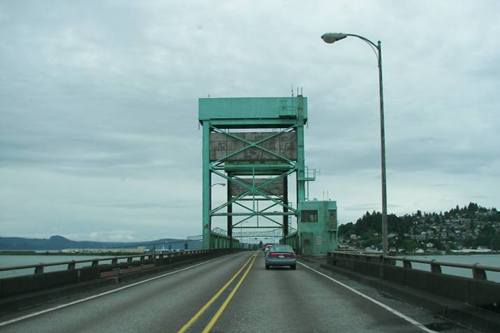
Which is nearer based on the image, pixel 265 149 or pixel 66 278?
pixel 66 278

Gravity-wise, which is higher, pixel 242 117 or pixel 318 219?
pixel 242 117

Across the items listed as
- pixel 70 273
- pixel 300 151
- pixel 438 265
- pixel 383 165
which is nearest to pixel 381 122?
pixel 383 165

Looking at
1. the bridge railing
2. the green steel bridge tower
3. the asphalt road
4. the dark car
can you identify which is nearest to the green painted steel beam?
the green steel bridge tower

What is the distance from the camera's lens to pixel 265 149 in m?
71.8

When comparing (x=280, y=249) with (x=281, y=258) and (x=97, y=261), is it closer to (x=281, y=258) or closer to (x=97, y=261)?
(x=281, y=258)

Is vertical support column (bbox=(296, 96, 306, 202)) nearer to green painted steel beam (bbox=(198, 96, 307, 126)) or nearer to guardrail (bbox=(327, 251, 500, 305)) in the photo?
green painted steel beam (bbox=(198, 96, 307, 126))

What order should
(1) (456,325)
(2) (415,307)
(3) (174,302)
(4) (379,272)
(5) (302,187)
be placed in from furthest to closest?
(5) (302,187) → (4) (379,272) → (3) (174,302) → (2) (415,307) → (1) (456,325)

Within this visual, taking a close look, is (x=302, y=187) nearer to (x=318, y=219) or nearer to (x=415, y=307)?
(x=318, y=219)

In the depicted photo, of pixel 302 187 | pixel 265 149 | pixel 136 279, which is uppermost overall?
pixel 265 149

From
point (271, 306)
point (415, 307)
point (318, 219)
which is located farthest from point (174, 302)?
point (318, 219)

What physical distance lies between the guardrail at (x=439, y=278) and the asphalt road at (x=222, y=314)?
1.23m

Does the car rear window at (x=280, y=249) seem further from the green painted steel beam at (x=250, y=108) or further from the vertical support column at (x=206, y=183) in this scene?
the vertical support column at (x=206, y=183)

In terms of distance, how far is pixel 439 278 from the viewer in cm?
1369

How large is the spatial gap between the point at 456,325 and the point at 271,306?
4.80m
